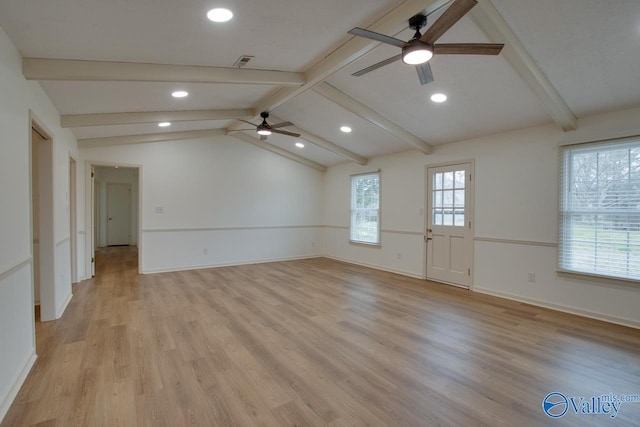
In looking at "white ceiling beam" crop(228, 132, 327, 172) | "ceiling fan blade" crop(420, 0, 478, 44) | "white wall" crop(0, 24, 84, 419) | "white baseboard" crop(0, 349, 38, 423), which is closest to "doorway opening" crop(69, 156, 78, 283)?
"white wall" crop(0, 24, 84, 419)

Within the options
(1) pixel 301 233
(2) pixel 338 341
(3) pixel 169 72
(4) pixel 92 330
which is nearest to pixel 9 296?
(4) pixel 92 330

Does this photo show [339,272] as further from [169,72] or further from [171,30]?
[171,30]

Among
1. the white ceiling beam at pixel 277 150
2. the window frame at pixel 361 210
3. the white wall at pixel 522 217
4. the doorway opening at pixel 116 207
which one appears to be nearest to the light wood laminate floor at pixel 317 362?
the white wall at pixel 522 217

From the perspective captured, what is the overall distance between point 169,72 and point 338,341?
305 centimetres

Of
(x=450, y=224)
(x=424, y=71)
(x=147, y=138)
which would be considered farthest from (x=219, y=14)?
(x=450, y=224)

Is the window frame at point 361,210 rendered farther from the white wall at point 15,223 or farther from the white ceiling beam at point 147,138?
the white wall at point 15,223

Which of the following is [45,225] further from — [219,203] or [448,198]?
[448,198]

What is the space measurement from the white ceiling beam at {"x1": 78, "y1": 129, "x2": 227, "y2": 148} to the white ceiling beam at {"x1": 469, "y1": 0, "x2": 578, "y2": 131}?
5281 millimetres

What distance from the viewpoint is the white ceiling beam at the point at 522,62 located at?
2.55m

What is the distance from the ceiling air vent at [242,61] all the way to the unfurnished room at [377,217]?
3 centimetres

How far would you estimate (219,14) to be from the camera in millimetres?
2332

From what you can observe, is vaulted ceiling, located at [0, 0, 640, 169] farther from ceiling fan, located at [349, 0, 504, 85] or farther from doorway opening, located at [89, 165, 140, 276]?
doorway opening, located at [89, 165, 140, 276]

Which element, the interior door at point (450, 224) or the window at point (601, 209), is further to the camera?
the interior door at point (450, 224)

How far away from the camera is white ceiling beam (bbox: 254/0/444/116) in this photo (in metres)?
2.45
